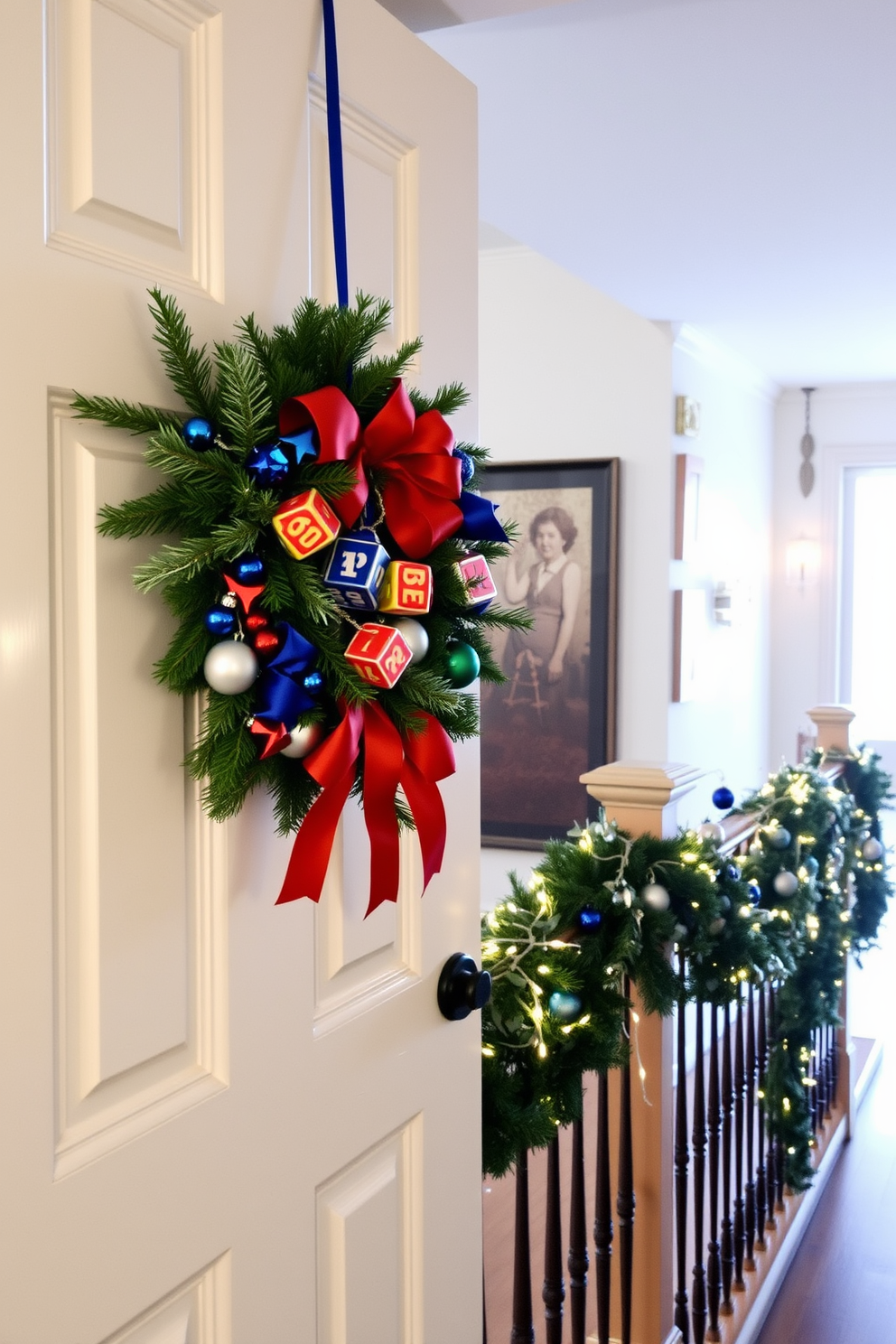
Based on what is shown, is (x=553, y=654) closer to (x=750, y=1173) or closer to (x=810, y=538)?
(x=810, y=538)

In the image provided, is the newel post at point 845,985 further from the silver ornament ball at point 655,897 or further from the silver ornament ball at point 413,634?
the silver ornament ball at point 413,634

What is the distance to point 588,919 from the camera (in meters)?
1.96

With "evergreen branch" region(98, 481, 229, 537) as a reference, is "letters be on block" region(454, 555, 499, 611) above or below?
below

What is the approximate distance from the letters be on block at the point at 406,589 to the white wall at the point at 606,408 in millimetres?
4015

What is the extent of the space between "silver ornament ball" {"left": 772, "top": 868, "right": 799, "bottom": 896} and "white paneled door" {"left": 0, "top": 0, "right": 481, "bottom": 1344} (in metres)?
1.52

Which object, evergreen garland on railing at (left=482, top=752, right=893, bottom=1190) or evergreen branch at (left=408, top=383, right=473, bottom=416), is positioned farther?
evergreen garland on railing at (left=482, top=752, right=893, bottom=1190)

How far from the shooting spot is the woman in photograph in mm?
5121

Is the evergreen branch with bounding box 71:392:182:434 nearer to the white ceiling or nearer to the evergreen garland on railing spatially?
the white ceiling

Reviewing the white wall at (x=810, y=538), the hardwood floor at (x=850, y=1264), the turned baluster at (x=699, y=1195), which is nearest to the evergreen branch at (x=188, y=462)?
the turned baluster at (x=699, y=1195)

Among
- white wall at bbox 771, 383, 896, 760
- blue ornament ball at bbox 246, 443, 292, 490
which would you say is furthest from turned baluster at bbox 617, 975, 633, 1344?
white wall at bbox 771, 383, 896, 760

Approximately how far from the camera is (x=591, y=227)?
376cm

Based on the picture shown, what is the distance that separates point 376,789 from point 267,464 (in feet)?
0.94

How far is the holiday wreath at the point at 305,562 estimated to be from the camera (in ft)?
3.13

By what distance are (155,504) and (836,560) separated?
20.7ft
